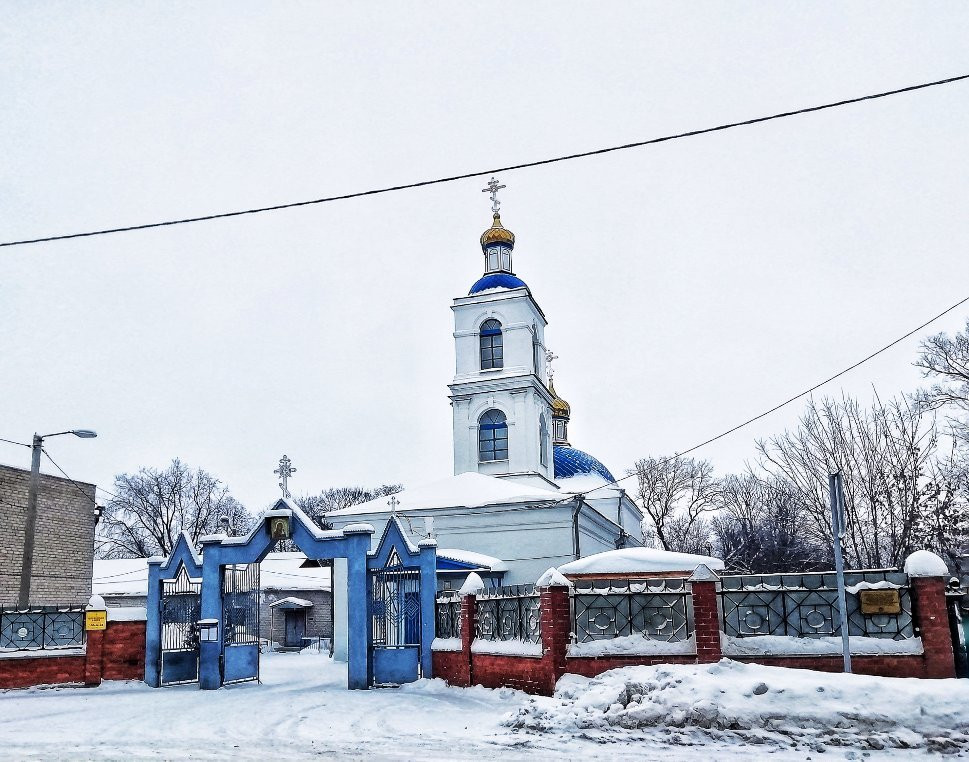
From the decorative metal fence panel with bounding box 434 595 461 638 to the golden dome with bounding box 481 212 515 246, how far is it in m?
19.5

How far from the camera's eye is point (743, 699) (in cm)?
1048

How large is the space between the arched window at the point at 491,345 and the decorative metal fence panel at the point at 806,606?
20038 mm

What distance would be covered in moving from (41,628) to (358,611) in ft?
21.4

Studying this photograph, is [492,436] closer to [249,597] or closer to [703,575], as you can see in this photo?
[249,597]

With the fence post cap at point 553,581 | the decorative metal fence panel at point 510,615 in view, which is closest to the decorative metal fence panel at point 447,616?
the decorative metal fence panel at point 510,615

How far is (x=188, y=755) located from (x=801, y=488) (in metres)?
28.1

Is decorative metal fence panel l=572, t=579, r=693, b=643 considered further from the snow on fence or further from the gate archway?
the gate archway

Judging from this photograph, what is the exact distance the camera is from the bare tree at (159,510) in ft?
200

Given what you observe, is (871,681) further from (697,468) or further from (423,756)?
(697,468)

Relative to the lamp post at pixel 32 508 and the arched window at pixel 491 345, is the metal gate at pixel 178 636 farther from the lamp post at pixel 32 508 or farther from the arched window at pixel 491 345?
the arched window at pixel 491 345

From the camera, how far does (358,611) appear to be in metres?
17.5

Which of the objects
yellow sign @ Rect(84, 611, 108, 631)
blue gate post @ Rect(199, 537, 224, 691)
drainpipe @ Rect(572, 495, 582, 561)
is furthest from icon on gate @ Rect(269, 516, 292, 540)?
drainpipe @ Rect(572, 495, 582, 561)

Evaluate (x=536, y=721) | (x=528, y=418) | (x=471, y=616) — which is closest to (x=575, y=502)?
(x=528, y=418)

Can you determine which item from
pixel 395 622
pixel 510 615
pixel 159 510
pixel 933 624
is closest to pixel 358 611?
pixel 395 622
